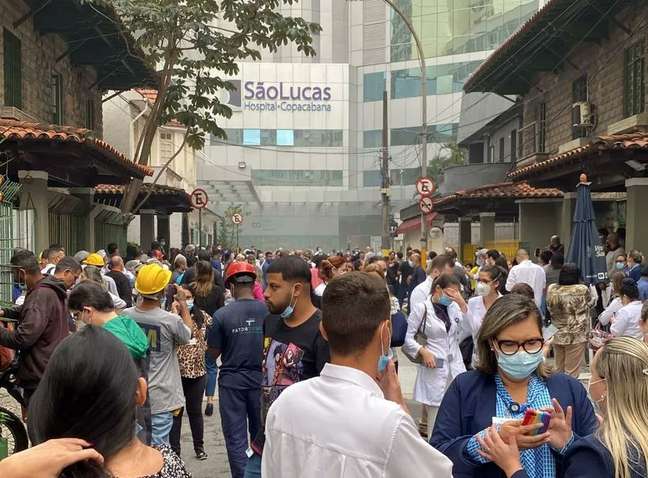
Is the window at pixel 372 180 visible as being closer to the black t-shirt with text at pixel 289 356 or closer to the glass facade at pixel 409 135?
the glass facade at pixel 409 135

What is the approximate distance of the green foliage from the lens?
51.9 ft

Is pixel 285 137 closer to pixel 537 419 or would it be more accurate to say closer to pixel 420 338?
pixel 420 338

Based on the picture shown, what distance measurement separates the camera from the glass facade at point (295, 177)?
64.1 meters

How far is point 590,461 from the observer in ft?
9.14

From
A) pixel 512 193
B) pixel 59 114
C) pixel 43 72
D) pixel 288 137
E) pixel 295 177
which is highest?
pixel 288 137

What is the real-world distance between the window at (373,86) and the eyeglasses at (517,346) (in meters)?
61.8

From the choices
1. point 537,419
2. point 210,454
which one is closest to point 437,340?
point 210,454

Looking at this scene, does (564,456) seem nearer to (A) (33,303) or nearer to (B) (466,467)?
(B) (466,467)

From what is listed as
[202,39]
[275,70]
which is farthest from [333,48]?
[202,39]

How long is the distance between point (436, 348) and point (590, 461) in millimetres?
4545

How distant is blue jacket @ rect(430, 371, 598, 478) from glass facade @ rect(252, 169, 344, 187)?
200 feet

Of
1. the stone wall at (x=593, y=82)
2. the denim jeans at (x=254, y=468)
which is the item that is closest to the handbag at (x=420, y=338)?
the denim jeans at (x=254, y=468)

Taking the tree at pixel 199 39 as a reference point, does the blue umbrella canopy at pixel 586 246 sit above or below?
below

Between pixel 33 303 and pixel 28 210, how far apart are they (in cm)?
795
